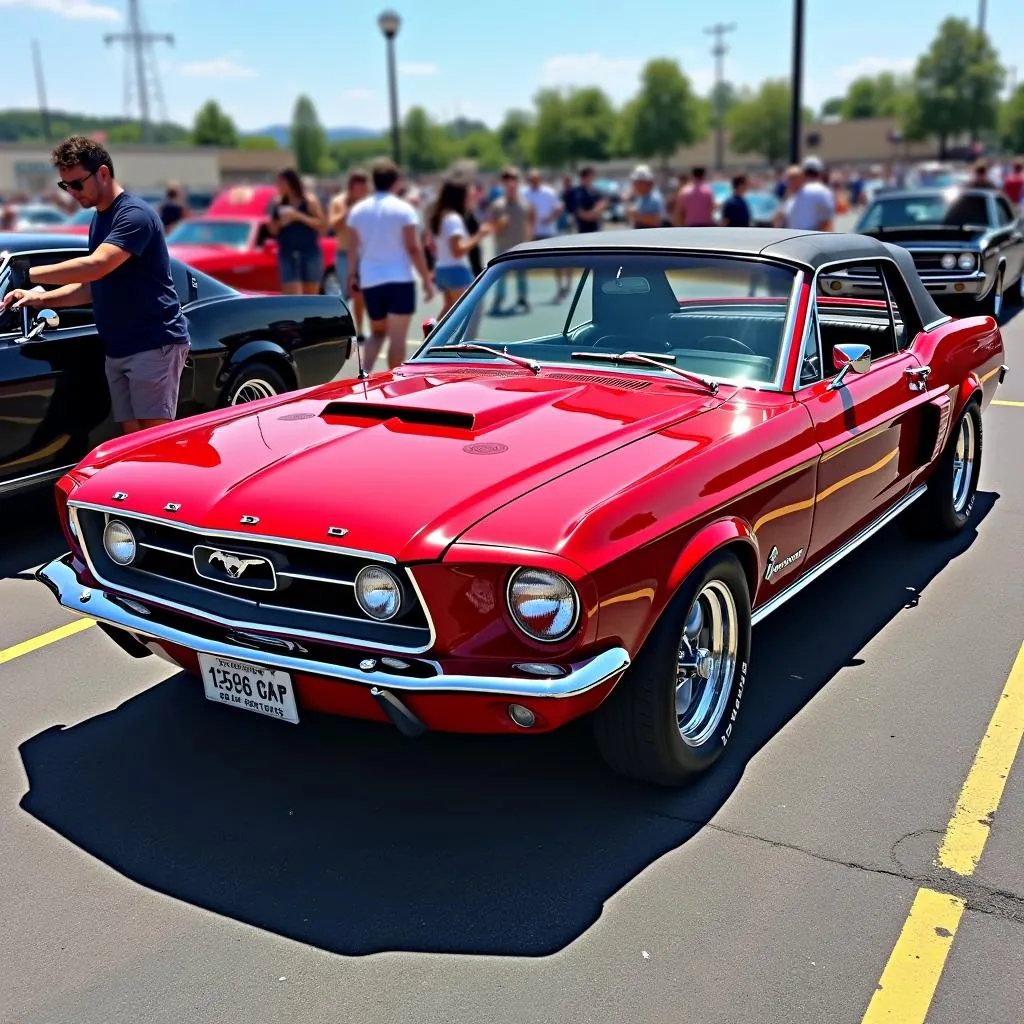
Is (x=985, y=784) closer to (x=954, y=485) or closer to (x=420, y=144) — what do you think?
(x=954, y=485)

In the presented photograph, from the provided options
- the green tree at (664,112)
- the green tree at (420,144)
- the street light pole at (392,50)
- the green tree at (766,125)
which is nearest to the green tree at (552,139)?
the green tree at (664,112)

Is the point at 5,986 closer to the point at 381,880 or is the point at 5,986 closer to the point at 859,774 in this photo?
the point at 381,880

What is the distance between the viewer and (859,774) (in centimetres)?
365

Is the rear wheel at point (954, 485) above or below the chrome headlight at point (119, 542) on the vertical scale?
below

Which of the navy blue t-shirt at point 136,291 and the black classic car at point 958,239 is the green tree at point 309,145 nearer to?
the black classic car at point 958,239

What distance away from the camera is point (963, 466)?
608 cm

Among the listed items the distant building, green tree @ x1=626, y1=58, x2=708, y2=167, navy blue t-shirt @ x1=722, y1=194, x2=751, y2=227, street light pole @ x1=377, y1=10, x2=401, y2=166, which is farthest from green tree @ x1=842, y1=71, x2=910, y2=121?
navy blue t-shirt @ x1=722, y1=194, x2=751, y2=227

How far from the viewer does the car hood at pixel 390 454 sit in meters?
3.12

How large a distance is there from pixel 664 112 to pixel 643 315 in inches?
4223

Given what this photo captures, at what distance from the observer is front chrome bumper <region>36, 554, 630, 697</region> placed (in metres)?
2.93

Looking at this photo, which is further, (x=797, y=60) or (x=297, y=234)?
(x=797, y=60)

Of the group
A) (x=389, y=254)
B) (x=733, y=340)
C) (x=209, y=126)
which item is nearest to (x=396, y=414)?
(x=733, y=340)

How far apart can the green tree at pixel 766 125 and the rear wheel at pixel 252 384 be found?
11076 cm

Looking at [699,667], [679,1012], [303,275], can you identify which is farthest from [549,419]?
[303,275]
